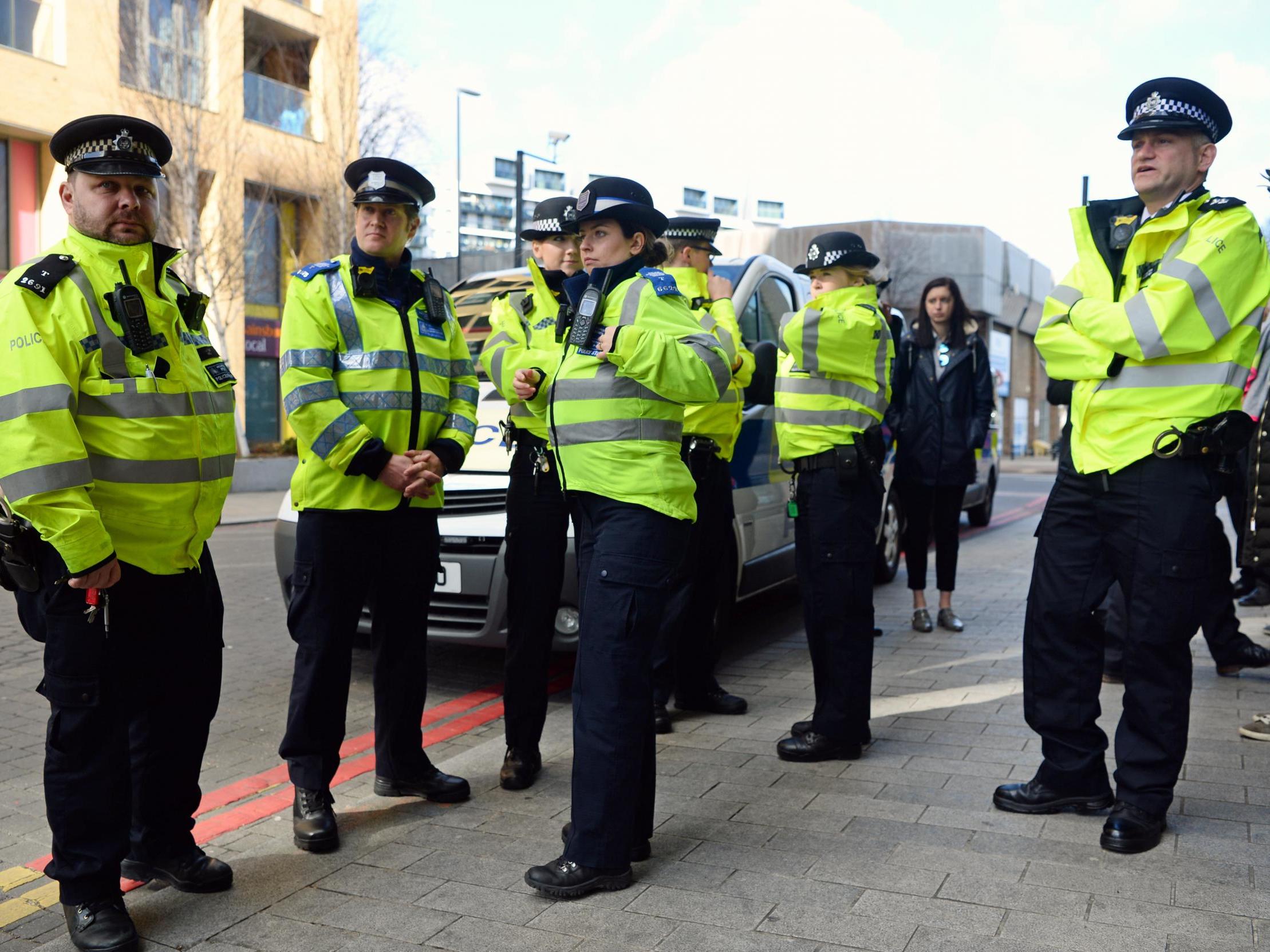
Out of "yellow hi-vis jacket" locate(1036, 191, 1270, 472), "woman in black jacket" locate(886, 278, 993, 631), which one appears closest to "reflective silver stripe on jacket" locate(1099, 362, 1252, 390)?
"yellow hi-vis jacket" locate(1036, 191, 1270, 472)

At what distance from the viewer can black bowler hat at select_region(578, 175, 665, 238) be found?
134 inches

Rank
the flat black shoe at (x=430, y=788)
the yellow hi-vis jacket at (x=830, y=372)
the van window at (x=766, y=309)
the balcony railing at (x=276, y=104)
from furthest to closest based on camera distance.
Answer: the balcony railing at (x=276, y=104) → the van window at (x=766, y=309) → the yellow hi-vis jacket at (x=830, y=372) → the flat black shoe at (x=430, y=788)

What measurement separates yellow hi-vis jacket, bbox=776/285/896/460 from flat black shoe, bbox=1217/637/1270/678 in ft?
8.25

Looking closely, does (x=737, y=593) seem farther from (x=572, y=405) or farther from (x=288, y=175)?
(x=288, y=175)

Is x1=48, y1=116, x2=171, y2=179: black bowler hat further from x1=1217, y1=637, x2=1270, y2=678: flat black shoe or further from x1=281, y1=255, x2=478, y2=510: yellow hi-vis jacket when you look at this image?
x1=1217, y1=637, x2=1270, y2=678: flat black shoe

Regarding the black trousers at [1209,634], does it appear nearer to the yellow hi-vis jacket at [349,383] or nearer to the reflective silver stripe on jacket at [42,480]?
the yellow hi-vis jacket at [349,383]

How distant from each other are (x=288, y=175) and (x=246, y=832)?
22800mm

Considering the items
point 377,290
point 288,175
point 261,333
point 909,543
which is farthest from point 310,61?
point 377,290

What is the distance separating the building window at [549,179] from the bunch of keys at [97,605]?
121355mm

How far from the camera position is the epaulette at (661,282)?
3.40 metres

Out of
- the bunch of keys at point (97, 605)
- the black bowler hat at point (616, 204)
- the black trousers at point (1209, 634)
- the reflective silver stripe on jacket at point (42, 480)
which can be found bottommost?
the black trousers at point (1209, 634)

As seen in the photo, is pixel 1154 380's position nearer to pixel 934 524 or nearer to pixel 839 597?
pixel 839 597

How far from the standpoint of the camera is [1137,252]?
11.9 feet

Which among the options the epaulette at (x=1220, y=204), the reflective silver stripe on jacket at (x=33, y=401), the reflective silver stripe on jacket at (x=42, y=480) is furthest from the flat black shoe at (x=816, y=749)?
the reflective silver stripe on jacket at (x=33, y=401)
